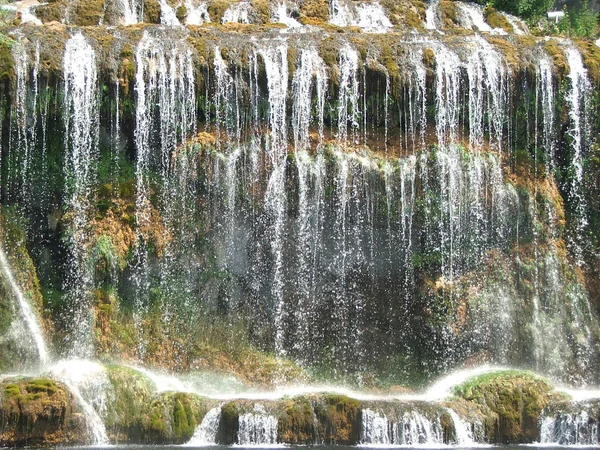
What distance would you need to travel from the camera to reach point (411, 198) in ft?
79.8

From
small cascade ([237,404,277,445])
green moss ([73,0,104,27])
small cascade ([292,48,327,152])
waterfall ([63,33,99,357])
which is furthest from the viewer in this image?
green moss ([73,0,104,27])

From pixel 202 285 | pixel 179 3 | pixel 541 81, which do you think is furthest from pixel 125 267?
pixel 541 81

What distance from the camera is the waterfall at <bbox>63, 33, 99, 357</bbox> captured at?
23203 mm

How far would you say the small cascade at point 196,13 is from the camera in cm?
2812

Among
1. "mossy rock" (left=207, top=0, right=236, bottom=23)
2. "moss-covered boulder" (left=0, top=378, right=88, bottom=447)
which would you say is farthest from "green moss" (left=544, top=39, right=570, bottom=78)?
"moss-covered boulder" (left=0, top=378, right=88, bottom=447)

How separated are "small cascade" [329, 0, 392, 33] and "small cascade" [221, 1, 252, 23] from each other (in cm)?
228

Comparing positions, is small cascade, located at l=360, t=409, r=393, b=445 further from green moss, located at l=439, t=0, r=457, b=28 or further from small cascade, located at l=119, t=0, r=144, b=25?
green moss, located at l=439, t=0, r=457, b=28

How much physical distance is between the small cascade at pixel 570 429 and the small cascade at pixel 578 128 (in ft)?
20.4

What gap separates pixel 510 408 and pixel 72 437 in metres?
8.04

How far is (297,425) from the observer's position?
62.0 ft

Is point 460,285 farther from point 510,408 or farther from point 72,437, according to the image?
point 72,437

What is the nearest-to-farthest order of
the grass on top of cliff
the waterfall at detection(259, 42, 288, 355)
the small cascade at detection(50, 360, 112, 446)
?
1. the small cascade at detection(50, 360, 112, 446)
2. the grass on top of cliff
3. the waterfall at detection(259, 42, 288, 355)

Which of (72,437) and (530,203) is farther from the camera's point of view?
(530,203)

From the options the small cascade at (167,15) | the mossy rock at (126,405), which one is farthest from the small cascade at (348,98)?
the mossy rock at (126,405)
